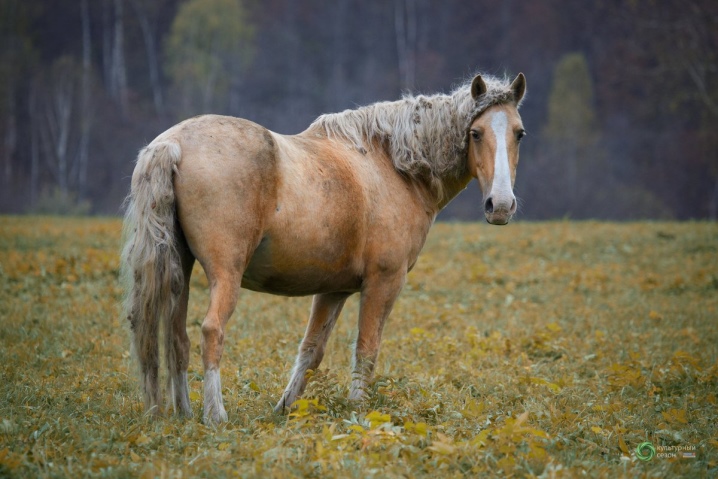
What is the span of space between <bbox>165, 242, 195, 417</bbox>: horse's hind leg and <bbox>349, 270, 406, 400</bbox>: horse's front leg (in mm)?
1154

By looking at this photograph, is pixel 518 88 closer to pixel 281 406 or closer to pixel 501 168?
pixel 501 168

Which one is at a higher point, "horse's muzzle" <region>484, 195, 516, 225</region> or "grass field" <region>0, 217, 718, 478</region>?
"horse's muzzle" <region>484, 195, 516, 225</region>

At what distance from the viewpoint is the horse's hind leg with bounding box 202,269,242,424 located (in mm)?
4328

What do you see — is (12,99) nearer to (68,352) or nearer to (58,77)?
(58,77)

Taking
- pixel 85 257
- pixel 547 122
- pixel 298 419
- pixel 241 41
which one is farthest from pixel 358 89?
pixel 298 419

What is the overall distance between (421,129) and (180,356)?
8.06ft

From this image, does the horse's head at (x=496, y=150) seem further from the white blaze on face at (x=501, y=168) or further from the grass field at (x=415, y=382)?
the grass field at (x=415, y=382)

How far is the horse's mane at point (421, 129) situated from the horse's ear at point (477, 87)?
0.11 feet

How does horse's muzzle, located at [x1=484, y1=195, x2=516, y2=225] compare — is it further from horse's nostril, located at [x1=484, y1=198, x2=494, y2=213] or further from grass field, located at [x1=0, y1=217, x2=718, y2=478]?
grass field, located at [x1=0, y1=217, x2=718, y2=478]

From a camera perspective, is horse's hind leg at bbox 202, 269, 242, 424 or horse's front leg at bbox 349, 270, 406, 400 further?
horse's front leg at bbox 349, 270, 406, 400

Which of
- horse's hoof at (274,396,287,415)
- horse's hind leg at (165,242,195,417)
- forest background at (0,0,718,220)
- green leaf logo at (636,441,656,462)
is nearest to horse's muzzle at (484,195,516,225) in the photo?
green leaf logo at (636,441,656,462)

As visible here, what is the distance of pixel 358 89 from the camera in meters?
45.3

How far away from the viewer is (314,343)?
5.40m

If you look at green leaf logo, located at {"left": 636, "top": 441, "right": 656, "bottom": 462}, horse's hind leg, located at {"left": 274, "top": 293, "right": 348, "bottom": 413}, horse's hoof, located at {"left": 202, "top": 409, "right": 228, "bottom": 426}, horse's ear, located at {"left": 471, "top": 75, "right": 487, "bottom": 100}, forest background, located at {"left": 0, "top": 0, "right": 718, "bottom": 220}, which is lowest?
green leaf logo, located at {"left": 636, "top": 441, "right": 656, "bottom": 462}
